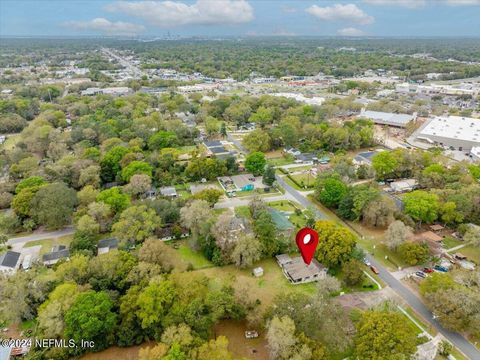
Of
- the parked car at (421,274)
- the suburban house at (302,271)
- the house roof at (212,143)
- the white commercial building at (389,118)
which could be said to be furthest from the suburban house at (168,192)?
the white commercial building at (389,118)

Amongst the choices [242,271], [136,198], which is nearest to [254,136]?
[136,198]

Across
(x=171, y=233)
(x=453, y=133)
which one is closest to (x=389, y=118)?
(x=453, y=133)

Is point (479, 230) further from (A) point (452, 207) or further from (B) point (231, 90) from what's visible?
(B) point (231, 90)

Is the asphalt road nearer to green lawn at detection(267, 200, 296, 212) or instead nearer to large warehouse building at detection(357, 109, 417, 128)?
green lawn at detection(267, 200, 296, 212)

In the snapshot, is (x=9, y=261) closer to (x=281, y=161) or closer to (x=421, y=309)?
(x=421, y=309)

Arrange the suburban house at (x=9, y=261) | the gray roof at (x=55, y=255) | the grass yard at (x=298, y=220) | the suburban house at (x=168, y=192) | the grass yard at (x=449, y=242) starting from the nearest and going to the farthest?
the suburban house at (x=9, y=261) → the gray roof at (x=55, y=255) → the grass yard at (x=449, y=242) → the grass yard at (x=298, y=220) → the suburban house at (x=168, y=192)

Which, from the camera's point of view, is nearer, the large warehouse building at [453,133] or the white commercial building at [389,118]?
the large warehouse building at [453,133]

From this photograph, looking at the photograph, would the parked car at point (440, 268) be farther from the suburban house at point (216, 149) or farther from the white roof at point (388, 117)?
the white roof at point (388, 117)

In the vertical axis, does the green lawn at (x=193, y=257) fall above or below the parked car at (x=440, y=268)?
below
